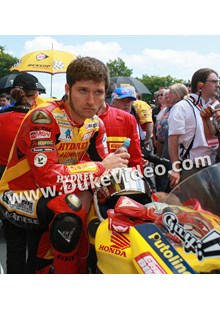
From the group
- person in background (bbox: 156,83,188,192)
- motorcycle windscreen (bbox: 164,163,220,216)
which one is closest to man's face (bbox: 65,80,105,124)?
motorcycle windscreen (bbox: 164,163,220,216)

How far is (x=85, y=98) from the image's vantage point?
2.50 meters

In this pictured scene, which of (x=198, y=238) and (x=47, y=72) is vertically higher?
(x=47, y=72)

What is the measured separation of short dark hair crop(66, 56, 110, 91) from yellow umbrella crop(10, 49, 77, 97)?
673 centimetres

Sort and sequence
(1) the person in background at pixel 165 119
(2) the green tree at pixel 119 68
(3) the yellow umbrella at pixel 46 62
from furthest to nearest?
(2) the green tree at pixel 119 68 → (3) the yellow umbrella at pixel 46 62 → (1) the person in background at pixel 165 119

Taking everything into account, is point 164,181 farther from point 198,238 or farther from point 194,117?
point 198,238

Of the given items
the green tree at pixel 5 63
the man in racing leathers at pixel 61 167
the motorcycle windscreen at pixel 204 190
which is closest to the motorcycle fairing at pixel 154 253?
the motorcycle windscreen at pixel 204 190

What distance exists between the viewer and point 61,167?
2.46 m

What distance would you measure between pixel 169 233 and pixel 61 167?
859 millimetres

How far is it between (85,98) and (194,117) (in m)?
2.09

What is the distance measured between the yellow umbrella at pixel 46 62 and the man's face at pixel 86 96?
6.78 m

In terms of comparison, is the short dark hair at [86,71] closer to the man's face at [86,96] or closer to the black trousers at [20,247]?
the man's face at [86,96]

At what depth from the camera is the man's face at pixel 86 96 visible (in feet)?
8.21

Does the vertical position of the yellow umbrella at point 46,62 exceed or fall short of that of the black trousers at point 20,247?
it exceeds it
